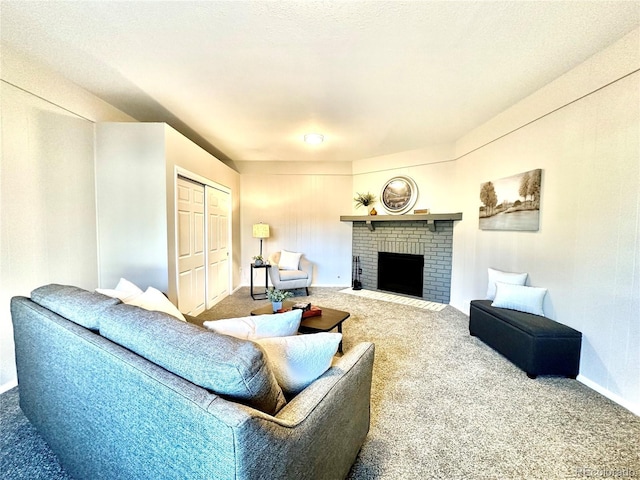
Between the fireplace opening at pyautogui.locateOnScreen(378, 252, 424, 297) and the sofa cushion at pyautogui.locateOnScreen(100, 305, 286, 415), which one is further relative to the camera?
the fireplace opening at pyautogui.locateOnScreen(378, 252, 424, 297)

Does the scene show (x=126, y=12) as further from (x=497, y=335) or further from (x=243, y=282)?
(x=243, y=282)

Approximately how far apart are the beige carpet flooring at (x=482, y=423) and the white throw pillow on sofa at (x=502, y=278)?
0.66 m

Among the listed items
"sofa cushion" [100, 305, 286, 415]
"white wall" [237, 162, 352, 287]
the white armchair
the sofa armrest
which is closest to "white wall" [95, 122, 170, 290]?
"sofa cushion" [100, 305, 286, 415]

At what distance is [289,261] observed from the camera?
5.44 meters

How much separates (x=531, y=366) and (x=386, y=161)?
13.0 feet

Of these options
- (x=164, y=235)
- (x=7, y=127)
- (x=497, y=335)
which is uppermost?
(x=7, y=127)

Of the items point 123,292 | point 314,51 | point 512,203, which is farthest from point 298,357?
point 512,203

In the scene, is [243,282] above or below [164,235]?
below

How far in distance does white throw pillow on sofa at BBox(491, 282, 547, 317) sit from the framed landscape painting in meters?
0.63

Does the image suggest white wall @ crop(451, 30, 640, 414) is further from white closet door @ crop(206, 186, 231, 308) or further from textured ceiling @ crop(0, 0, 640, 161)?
white closet door @ crop(206, 186, 231, 308)

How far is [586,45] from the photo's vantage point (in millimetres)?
2061

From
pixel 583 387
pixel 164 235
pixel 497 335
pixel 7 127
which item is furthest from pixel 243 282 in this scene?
pixel 583 387

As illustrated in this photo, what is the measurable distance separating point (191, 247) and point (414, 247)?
3.67 metres

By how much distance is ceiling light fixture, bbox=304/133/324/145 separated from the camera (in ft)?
13.0
